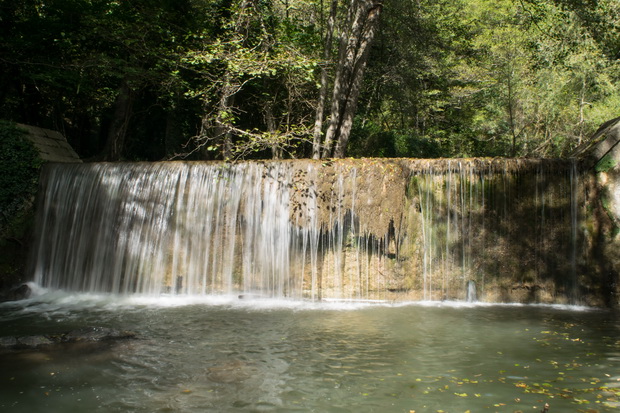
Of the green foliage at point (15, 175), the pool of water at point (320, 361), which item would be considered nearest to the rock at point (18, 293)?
the pool of water at point (320, 361)

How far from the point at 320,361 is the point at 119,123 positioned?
41.2ft

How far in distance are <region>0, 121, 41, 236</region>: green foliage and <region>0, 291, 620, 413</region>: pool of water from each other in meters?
3.54

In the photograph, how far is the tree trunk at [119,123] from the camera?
16.2 metres

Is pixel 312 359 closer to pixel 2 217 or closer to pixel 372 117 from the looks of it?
pixel 2 217

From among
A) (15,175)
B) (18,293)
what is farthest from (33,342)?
(15,175)

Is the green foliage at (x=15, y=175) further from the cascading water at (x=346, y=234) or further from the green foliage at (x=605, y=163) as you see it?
the green foliage at (x=605, y=163)

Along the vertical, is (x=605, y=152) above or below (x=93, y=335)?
above

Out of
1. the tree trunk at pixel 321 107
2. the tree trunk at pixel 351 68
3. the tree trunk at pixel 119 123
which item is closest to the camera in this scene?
the tree trunk at pixel 321 107

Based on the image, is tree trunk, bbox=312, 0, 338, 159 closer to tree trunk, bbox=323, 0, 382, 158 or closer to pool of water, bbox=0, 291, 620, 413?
tree trunk, bbox=323, 0, 382, 158

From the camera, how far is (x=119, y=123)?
1627cm

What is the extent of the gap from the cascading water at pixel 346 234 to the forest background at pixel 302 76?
2.16 metres

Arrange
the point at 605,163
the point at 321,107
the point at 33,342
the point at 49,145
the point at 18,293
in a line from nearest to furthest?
the point at 33,342 < the point at 605,163 < the point at 18,293 < the point at 49,145 < the point at 321,107

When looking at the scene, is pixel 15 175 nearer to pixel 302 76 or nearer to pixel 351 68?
pixel 302 76

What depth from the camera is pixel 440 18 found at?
24.3m
